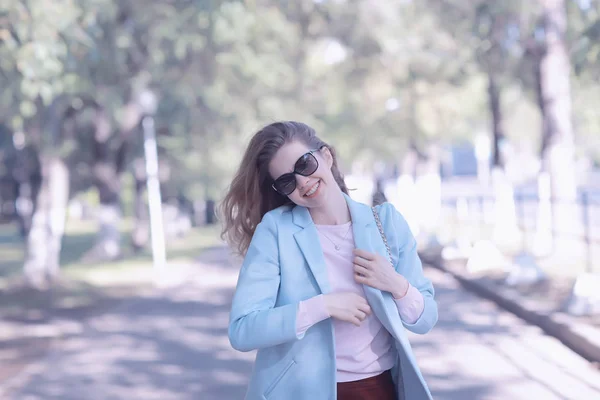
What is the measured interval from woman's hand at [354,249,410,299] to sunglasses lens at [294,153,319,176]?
276mm

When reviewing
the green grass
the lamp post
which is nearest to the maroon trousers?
the green grass

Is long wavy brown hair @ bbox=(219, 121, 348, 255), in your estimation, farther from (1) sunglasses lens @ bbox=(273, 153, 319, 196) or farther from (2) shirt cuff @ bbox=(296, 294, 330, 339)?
(2) shirt cuff @ bbox=(296, 294, 330, 339)

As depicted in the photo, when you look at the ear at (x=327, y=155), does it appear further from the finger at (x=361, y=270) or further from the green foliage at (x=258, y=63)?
the green foliage at (x=258, y=63)

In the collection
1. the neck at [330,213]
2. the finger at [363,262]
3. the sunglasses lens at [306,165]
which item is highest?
the sunglasses lens at [306,165]

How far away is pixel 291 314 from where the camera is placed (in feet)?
8.23

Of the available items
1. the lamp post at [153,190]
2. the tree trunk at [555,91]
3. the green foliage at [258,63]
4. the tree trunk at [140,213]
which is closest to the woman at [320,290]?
the green foliage at [258,63]

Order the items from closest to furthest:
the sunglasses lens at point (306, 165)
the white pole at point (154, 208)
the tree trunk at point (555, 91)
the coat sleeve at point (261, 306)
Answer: the coat sleeve at point (261, 306) → the sunglasses lens at point (306, 165) → the tree trunk at point (555, 91) → the white pole at point (154, 208)

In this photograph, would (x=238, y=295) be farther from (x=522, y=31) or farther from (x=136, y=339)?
(x=522, y=31)

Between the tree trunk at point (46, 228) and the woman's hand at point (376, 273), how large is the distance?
16.6m

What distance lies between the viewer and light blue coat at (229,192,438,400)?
8.41ft

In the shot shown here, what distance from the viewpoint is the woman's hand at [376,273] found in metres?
2.60

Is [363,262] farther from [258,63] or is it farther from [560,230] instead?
[258,63]

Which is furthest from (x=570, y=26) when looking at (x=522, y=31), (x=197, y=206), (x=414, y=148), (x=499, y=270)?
(x=197, y=206)

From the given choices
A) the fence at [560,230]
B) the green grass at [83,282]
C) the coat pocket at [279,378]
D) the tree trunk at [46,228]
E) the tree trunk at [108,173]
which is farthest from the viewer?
the tree trunk at [108,173]
